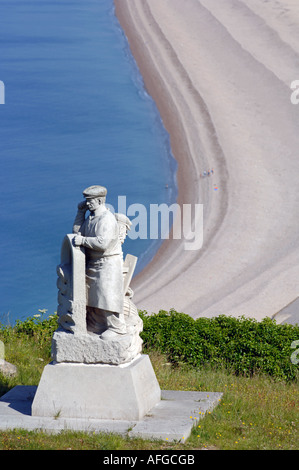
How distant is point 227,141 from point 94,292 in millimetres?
25355

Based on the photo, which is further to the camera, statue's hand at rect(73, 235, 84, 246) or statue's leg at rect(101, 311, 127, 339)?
statue's leg at rect(101, 311, 127, 339)

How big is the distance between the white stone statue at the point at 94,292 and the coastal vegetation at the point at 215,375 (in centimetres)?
130

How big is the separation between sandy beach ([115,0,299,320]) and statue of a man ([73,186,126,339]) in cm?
1201

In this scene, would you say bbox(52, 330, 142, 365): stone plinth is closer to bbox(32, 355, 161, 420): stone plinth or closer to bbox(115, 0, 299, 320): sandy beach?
bbox(32, 355, 161, 420): stone plinth

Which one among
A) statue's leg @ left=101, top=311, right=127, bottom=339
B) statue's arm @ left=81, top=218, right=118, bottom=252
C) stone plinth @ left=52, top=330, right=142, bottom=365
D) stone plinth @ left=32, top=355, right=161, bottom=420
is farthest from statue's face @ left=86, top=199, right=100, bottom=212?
stone plinth @ left=32, top=355, right=161, bottom=420

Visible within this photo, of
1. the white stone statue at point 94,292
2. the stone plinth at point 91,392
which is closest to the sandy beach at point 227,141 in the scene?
the white stone statue at point 94,292

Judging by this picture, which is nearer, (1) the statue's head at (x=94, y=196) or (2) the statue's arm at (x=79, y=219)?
(1) the statue's head at (x=94, y=196)

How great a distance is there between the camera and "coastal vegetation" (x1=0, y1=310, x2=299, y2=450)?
10359mm

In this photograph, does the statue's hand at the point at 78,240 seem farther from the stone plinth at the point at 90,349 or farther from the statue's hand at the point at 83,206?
the stone plinth at the point at 90,349

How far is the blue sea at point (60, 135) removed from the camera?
29.2m

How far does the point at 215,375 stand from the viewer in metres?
14.3

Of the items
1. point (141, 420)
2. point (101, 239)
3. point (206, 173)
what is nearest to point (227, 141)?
point (206, 173)

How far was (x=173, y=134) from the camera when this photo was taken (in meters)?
37.5

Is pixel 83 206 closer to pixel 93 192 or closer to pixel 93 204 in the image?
pixel 93 204
